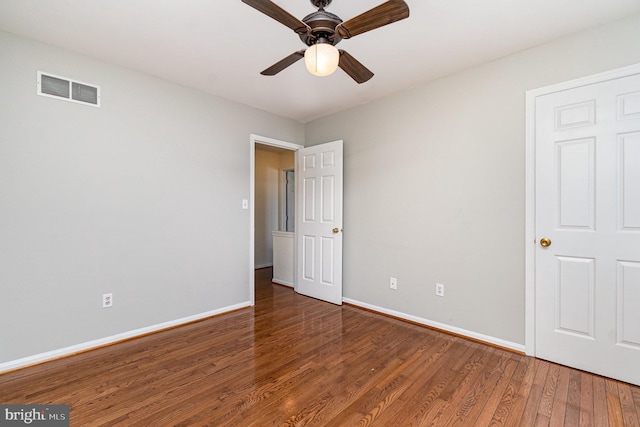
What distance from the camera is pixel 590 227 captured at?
82.6 inches

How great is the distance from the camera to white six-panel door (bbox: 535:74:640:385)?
1959 millimetres

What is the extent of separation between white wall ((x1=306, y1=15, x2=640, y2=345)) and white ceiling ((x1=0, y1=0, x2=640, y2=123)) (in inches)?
7.6

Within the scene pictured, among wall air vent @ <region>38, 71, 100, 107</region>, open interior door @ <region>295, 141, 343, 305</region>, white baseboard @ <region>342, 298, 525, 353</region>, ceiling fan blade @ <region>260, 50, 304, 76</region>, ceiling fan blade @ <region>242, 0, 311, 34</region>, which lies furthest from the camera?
open interior door @ <region>295, 141, 343, 305</region>

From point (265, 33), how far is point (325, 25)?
0.79 meters

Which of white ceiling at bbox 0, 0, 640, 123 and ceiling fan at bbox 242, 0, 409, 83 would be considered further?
white ceiling at bbox 0, 0, 640, 123

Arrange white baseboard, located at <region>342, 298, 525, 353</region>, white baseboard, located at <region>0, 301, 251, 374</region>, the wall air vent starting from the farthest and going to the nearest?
1. white baseboard, located at <region>342, 298, 525, 353</region>
2. the wall air vent
3. white baseboard, located at <region>0, 301, 251, 374</region>

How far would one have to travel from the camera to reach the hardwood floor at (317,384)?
65.2 inches

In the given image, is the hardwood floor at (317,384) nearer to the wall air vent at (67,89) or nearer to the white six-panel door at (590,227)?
the white six-panel door at (590,227)

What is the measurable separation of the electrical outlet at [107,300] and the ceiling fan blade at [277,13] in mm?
2589

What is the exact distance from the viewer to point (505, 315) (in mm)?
2484

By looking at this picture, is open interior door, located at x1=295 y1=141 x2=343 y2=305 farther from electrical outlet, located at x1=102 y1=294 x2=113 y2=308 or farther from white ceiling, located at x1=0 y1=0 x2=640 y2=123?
electrical outlet, located at x1=102 y1=294 x2=113 y2=308

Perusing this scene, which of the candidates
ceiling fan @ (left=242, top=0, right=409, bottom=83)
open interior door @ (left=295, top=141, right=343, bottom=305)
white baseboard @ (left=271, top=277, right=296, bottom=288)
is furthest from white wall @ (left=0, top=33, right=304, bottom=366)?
ceiling fan @ (left=242, top=0, right=409, bottom=83)

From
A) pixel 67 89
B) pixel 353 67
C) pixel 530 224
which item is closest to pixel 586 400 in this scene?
pixel 530 224

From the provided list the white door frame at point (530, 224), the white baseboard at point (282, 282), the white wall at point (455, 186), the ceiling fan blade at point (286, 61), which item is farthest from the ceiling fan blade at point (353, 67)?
the white baseboard at point (282, 282)
